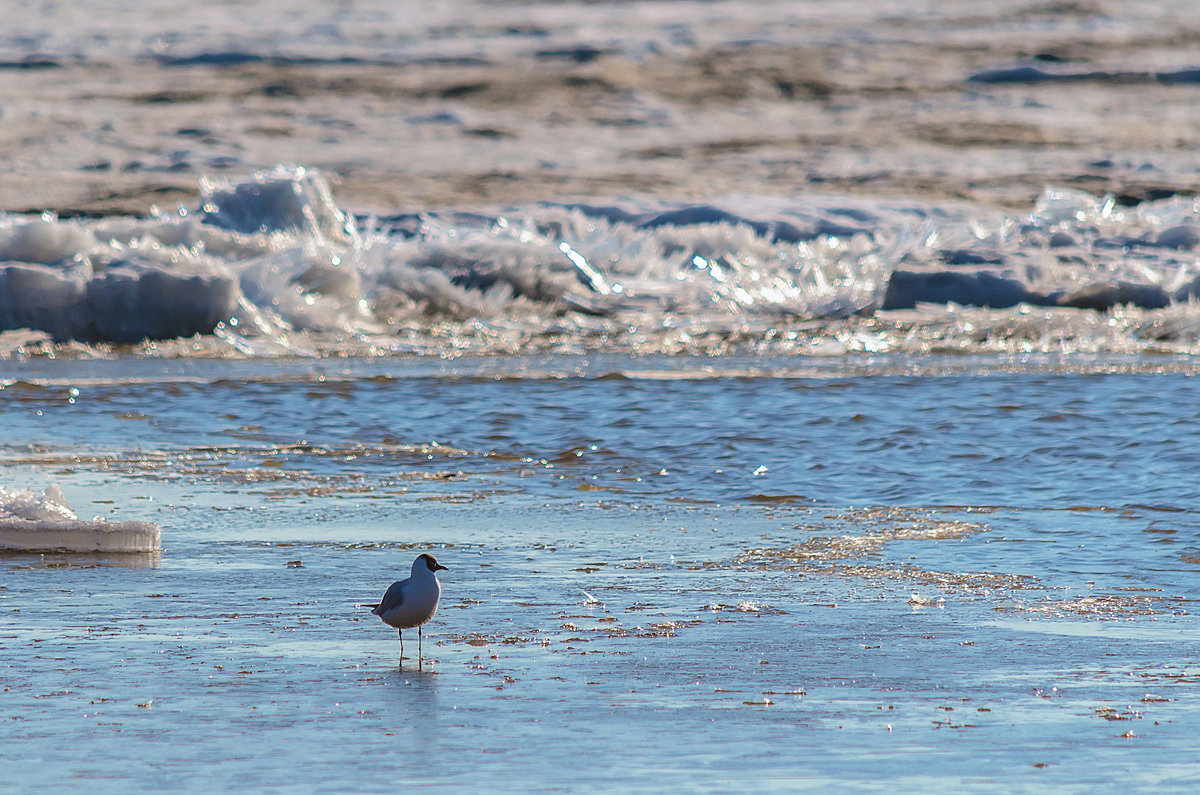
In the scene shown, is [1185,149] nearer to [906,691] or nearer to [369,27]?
[369,27]

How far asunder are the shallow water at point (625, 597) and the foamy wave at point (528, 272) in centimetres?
527

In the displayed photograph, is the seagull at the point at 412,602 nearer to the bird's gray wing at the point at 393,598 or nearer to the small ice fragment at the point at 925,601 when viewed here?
the bird's gray wing at the point at 393,598

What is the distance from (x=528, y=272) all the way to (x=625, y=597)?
13923 mm

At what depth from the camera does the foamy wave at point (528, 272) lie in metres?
16.5

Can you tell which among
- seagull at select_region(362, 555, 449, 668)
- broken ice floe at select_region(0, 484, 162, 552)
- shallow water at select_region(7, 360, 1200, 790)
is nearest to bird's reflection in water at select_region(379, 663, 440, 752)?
shallow water at select_region(7, 360, 1200, 790)

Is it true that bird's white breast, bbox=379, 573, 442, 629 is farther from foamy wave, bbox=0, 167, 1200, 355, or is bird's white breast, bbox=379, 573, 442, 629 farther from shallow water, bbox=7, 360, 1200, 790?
foamy wave, bbox=0, 167, 1200, 355

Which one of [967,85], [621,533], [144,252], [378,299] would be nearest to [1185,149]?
[967,85]

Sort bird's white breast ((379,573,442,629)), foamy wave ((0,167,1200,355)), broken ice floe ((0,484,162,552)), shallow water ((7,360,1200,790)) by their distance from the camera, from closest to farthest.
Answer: shallow water ((7,360,1200,790)) < bird's white breast ((379,573,442,629)) < broken ice floe ((0,484,162,552)) < foamy wave ((0,167,1200,355))

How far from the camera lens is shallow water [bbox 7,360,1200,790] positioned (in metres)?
3.96

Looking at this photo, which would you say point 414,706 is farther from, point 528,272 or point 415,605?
point 528,272

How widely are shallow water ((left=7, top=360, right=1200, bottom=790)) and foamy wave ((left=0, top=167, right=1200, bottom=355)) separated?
527 centimetres

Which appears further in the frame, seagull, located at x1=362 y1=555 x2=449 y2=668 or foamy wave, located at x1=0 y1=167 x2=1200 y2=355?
foamy wave, located at x1=0 y1=167 x2=1200 y2=355

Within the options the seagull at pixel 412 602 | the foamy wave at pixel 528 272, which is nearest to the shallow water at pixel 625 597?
the seagull at pixel 412 602

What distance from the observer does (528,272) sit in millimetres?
19516
